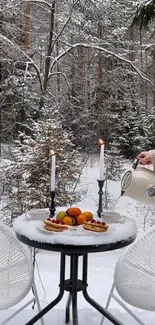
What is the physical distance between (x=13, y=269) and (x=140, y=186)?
2.44 ft

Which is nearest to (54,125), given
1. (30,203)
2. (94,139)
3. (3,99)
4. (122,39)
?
(30,203)

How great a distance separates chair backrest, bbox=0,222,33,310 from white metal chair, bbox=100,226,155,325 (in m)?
0.42

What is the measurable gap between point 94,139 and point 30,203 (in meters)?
4.61

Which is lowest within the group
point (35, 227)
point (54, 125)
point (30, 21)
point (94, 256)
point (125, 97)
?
point (94, 256)

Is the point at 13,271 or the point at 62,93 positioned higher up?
the point at 62,93

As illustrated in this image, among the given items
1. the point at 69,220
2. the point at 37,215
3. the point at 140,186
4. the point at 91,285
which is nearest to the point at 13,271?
the point at 37,215

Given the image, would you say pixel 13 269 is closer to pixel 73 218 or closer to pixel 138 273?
pixel 73 218

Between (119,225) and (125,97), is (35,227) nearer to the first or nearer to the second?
(119,225)

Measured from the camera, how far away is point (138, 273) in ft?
6.27

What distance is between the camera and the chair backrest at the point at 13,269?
1779 mm

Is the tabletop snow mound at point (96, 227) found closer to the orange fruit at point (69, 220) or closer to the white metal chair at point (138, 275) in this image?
the orange fruit at point (69, 220)

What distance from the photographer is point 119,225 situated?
5.47 ft

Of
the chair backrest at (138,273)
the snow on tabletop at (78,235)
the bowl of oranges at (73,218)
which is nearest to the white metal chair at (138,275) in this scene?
the chair backrest at (138,273)

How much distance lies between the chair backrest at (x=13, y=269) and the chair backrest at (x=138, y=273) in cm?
42
